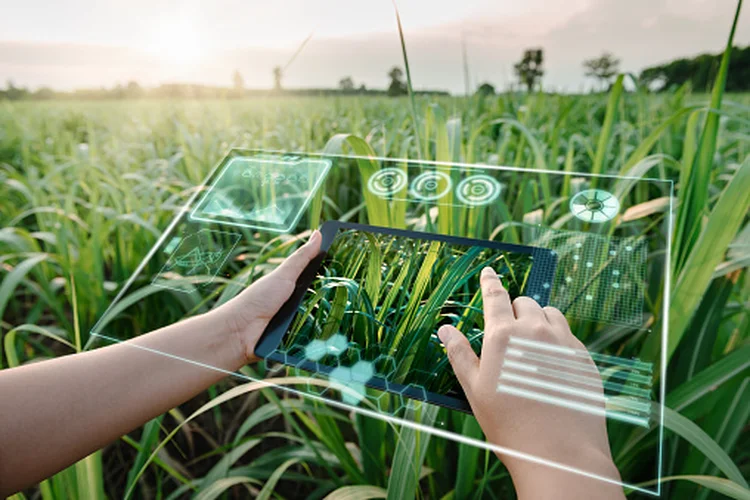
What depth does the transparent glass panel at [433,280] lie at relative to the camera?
0.41 meters

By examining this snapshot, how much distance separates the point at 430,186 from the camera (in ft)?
2.31

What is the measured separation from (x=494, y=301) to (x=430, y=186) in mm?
286

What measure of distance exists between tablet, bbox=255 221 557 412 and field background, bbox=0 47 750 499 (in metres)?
0.14

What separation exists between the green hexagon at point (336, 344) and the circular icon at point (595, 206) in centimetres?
38

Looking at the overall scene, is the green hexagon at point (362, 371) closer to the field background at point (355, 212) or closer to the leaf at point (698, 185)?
the field background at point (355, 212)

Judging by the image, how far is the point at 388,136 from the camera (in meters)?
1.24

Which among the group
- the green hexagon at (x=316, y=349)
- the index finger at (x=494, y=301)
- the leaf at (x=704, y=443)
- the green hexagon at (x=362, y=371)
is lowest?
the leaf at (x=704, y=443)

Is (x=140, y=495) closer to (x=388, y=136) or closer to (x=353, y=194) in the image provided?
(x=353, y=194)

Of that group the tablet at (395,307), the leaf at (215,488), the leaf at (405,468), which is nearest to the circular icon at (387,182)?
the tablet at (395,307)

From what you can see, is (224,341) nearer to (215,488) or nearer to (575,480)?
(215,488)

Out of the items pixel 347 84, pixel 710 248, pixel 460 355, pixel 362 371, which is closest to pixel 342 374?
pixel 362 371

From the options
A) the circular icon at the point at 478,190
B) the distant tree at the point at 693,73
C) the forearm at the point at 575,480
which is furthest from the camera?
the distant tree at the point at 693,73

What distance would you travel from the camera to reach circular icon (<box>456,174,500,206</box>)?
672 millimetres

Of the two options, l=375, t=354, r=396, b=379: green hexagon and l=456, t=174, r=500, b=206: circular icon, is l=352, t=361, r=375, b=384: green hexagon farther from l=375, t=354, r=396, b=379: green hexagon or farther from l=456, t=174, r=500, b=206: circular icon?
l=456, t=174, r=500, b=206: circular icon
